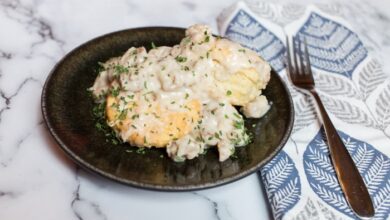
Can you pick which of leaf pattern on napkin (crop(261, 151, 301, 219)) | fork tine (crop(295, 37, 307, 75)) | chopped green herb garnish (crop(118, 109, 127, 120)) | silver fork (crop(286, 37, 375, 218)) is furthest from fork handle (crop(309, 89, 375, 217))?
chopped green herb garnish (crop(118, 109, 127, 120))

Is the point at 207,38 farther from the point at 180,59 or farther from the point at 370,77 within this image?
the point at 370,77

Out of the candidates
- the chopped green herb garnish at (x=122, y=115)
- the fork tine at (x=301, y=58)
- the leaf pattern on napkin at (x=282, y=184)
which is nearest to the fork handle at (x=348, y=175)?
the leaf pattern on napkin at (x=282, y=184)

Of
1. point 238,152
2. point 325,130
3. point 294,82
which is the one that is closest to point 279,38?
point 294,82

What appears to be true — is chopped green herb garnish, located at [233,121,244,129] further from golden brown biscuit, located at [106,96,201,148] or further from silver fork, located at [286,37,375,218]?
silver fork, located at [286,37,375,218]

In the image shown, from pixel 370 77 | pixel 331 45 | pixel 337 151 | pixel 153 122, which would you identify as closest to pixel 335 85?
pixel 370 77

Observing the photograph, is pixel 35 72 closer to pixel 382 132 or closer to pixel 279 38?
pixel 279 38

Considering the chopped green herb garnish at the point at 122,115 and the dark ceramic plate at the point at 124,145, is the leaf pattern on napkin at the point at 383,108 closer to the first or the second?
the dark ceramic plate at the point at 124,145
